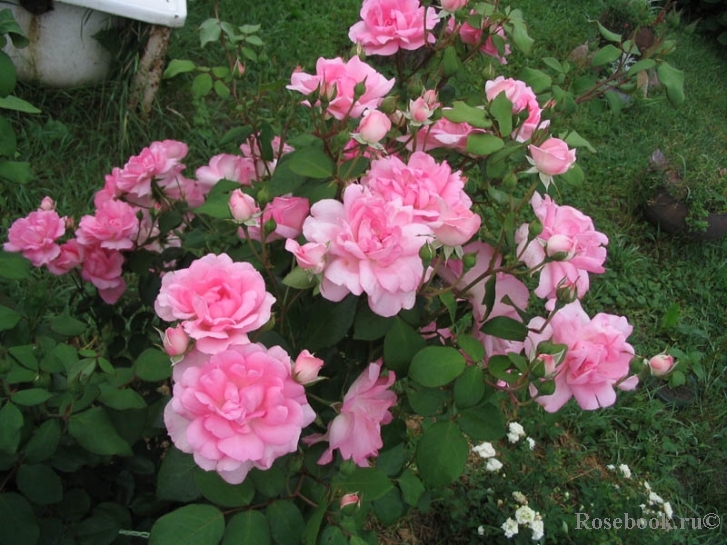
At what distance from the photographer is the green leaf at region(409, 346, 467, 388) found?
0.82 metres

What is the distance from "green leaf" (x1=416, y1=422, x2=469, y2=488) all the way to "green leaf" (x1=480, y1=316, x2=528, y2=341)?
14 centimetres

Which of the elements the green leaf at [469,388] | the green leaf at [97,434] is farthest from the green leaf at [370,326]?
the green leaf at [97,434]

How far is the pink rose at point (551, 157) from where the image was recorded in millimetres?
883

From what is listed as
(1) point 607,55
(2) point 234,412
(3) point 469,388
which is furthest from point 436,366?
(1) point 607,55

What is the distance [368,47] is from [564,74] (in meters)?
0.40

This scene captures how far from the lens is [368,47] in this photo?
3.56 feet

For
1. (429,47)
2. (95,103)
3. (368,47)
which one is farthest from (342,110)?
(95,103)

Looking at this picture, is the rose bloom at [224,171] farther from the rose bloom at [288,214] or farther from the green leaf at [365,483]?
the green leaf at [365,483]

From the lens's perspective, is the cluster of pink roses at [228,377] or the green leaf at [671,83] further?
the green leaf at [671,83]

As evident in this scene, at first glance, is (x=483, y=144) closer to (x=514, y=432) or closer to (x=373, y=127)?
(x=373, y=127)

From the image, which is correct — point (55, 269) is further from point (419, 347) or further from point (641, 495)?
point (641, 495)

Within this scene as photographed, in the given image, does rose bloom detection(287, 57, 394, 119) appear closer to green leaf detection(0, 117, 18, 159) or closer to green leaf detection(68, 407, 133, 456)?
green leaf detection(0, 117, 18, 159)

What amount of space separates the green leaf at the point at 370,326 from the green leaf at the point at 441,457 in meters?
0.14

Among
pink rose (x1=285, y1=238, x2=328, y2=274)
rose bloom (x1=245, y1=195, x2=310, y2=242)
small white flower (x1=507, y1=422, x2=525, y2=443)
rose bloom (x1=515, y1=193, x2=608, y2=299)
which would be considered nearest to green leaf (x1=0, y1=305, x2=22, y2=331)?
rose bloom (x1=245, y1=195, x2=310, y2=242)
